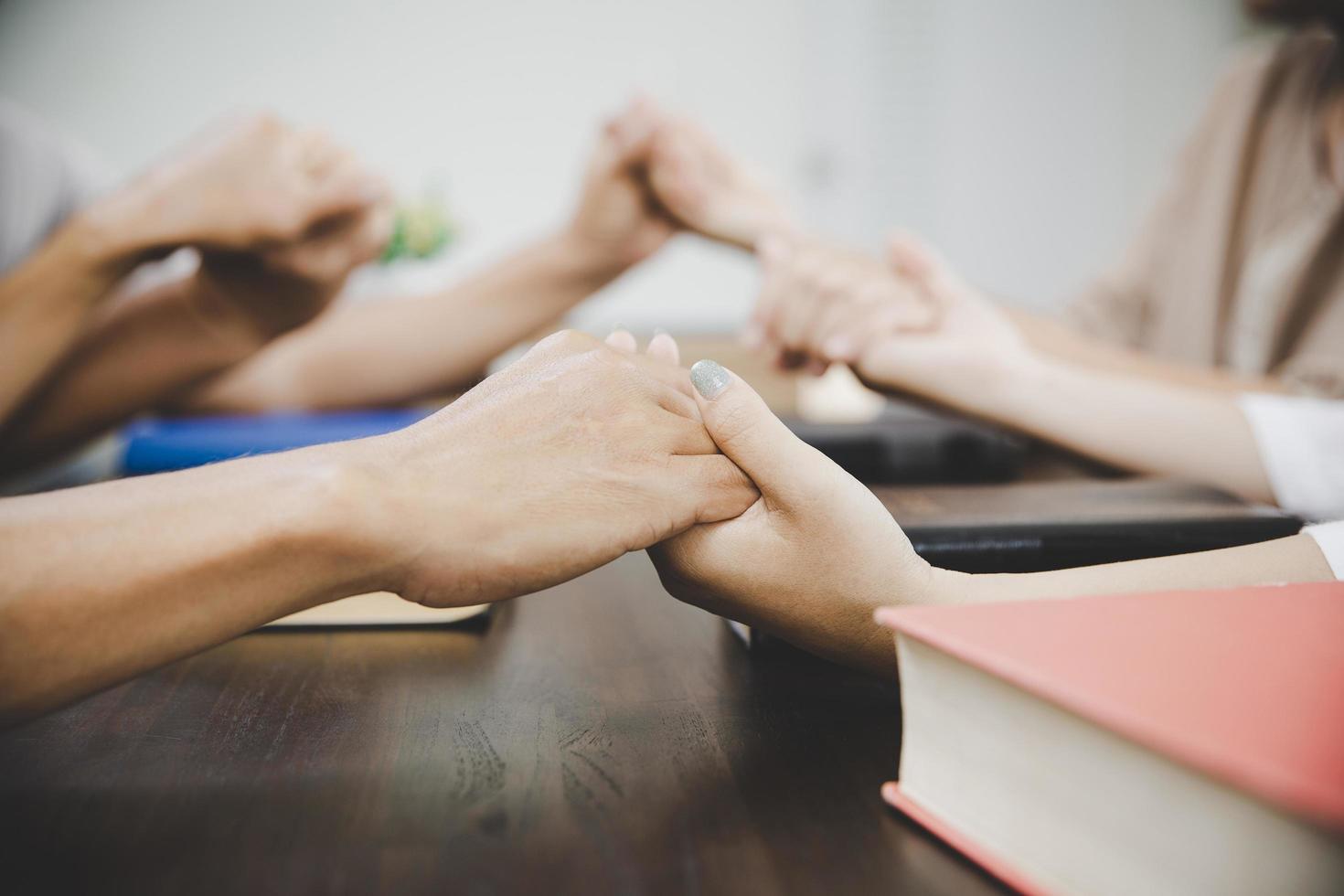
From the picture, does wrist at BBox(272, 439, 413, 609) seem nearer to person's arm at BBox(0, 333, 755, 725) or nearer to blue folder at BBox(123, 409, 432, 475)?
person's arm at BBox(0, 333, 755, 725)

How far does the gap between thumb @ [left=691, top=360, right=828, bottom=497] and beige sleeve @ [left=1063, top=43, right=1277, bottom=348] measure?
34.7 inches

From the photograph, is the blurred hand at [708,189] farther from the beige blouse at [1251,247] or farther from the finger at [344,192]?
the beige blouse at [1251,247]

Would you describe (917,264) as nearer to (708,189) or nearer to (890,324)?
(890,324)

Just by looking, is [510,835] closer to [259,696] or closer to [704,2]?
[259,696]

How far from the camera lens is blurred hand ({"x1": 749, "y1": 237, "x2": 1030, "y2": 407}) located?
0.61m

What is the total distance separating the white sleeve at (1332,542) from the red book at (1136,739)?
2.7 inches

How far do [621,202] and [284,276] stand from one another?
331 millimetres

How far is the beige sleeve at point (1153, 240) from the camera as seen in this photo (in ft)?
3.11

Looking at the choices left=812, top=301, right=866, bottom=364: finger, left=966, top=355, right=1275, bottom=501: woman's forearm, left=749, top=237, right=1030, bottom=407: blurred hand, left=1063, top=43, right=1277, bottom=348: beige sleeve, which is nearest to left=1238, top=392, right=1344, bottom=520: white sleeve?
left=966, top=355, right=1275, bottom=501: woman's forearm

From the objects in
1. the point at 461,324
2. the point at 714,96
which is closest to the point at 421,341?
the point at 461,324

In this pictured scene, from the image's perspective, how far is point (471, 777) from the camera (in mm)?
240

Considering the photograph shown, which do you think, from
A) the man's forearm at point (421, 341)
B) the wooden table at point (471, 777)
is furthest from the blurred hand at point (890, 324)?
the wooden table at point (471, 777)

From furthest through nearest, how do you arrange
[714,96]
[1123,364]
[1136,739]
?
[714,96], [1123,364], [1136,739]

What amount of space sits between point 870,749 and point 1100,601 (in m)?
0.08
